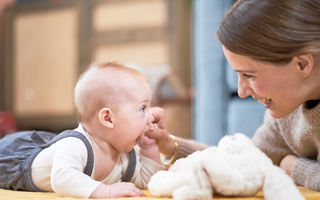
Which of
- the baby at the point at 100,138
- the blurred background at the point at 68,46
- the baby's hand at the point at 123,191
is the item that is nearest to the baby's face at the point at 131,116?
the baby at the point at 100,138

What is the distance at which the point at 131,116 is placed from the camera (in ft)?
2.36

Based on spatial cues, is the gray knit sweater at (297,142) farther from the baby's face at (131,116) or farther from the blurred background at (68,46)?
the blurred background at (68,46)

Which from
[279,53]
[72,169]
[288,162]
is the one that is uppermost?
[279,53]

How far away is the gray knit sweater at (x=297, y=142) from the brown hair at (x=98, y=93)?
268 mm

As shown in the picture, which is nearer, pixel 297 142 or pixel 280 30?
pixel 280 30

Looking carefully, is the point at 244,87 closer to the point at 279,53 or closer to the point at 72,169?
the point at 279,53

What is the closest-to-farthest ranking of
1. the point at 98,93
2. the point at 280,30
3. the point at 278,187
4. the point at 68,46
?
the point at 278,187, the point at 280,30, the point at 98,93, the point at 68,46

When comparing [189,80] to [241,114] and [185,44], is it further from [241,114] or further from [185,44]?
[241,114]

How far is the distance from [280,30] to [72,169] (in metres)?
0.50

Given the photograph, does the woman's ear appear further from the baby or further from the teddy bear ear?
the baby

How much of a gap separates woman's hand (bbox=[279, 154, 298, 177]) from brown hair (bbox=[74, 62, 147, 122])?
1.76 ft

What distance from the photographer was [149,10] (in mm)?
3189

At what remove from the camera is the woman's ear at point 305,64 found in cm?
62

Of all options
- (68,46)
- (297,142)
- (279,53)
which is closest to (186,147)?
(297,142)
